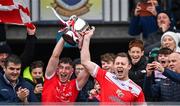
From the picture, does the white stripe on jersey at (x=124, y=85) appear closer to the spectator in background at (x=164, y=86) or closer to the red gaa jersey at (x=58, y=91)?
the spectator in background at (x=164, y=86)

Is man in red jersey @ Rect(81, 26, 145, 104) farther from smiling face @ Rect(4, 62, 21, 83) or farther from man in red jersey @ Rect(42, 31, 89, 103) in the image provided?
smiling face @ Rect(4, 62, 21, 83)

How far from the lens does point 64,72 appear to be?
12.5 metres

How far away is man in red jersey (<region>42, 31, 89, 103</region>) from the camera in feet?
40.6

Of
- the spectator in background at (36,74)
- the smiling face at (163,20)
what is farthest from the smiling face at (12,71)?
the smiling face at (163,20)

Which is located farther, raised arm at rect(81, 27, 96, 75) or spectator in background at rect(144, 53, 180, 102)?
spectator in background at rect(144, 53, 180, 102)

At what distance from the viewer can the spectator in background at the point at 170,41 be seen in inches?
532

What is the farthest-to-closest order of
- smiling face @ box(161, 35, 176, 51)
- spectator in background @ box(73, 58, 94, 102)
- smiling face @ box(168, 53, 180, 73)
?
smiling face @ box(161, 35, 176, 51) < spectator in background @ box(73, 58, 94, 102) < smiling face @ box(168, 53, 180, 73)

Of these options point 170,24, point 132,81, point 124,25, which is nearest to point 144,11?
point 170,24

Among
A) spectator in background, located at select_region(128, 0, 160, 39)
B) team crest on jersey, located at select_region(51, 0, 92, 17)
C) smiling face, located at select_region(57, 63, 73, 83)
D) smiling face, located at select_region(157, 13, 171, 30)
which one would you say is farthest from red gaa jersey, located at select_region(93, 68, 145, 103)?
team crest on jersey, located at select_region(51, 0, 92, 17)

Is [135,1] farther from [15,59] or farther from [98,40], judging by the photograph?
[15,59]

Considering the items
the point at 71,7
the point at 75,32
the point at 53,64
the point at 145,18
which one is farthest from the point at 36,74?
the point at 71,7

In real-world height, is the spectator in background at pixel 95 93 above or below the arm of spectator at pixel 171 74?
below

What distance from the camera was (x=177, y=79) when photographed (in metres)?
12.2

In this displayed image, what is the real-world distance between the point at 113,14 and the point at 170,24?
2195mm
